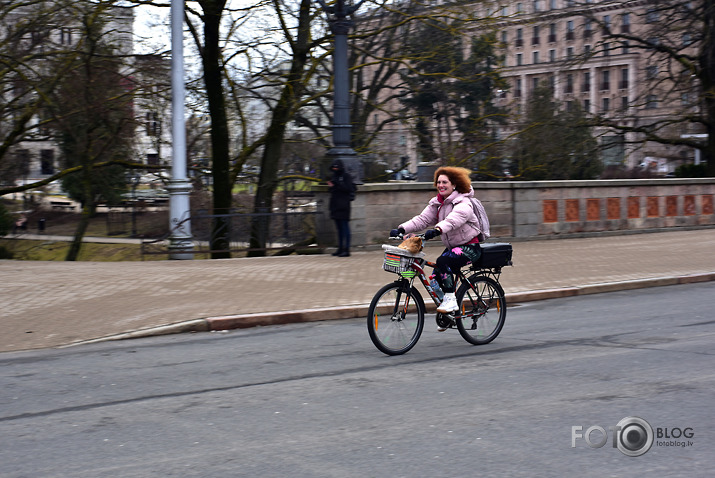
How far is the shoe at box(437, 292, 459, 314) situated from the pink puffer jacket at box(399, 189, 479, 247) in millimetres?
480

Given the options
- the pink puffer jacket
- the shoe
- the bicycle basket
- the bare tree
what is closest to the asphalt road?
the shoe

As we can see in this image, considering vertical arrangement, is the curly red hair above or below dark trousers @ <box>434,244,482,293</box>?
above

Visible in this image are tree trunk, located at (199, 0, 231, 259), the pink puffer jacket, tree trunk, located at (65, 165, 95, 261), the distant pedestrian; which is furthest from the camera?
the distant pedestrian

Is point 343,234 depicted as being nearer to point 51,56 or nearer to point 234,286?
point 234,286

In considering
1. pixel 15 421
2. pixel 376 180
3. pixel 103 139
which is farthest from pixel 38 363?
pixel 103 139

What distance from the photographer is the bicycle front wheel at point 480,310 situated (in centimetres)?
791

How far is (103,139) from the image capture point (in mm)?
24672

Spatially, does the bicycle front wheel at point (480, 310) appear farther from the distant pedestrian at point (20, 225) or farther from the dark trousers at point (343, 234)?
the distant pedestrian at point (20, 225)

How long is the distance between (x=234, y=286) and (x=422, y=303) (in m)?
4.61

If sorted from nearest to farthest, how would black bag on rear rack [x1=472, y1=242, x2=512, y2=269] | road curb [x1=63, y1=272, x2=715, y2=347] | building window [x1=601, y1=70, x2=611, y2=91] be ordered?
1. black bag on rear rack [x1=472, y1=242, x2=512, y2=269]
2. road curb [x1=63, y1=272, x2=715, y2=347]
3. building window [x1=601, y1=70, x2=611, y2=91]

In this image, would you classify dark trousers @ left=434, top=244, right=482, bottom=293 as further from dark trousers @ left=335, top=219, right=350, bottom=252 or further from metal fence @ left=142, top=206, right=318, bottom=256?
metal fence @ left=142, top=206, right=318, bottom=256

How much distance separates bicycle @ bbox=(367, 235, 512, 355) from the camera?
7340mm

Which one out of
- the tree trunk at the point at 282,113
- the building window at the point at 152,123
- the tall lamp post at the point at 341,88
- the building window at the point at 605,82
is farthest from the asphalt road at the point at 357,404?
the building window at the point at 605,82

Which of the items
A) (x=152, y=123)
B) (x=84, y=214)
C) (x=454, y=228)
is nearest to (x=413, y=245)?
(x=454, y=228)
